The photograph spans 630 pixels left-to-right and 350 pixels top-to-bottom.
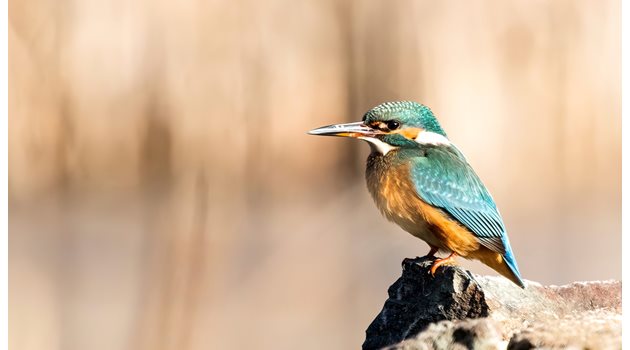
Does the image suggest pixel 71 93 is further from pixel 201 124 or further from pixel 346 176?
pixel 346 176

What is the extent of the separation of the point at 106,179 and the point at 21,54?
3.19 ft

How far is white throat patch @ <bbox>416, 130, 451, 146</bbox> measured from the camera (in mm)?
3166

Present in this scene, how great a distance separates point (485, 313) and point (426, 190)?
0.45 meters

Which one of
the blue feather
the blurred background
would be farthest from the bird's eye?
Answer: the blurred background

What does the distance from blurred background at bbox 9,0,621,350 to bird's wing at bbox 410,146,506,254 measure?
2.15 m

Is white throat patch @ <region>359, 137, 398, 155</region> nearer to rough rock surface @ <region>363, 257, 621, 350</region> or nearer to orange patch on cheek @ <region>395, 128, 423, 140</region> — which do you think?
orange patch on cheek @ <region>395, 128, 423, 140</region>

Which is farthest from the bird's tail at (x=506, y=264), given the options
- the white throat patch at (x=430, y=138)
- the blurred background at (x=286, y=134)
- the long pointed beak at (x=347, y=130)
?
the blurred background at (x=286, y=134)

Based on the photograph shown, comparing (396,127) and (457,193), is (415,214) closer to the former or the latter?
(457,193)

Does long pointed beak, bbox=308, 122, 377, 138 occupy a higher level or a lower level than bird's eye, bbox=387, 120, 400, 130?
lower

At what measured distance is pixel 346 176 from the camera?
229 inches

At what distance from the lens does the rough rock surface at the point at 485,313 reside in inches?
97.8

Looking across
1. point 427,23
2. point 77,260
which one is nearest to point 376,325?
point 427,23

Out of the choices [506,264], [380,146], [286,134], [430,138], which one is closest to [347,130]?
[380,146]

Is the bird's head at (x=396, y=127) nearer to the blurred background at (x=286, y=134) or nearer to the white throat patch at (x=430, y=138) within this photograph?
the white throat patch at (x=430, y=138)
